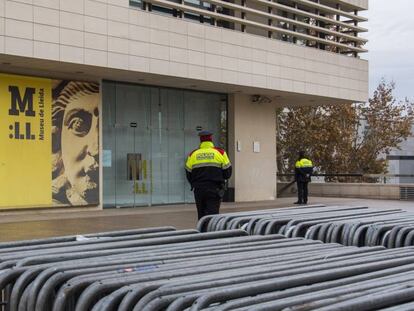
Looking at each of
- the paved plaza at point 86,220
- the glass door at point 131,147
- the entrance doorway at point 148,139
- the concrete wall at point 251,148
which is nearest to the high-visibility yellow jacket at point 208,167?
the paved plaza at point 86,220

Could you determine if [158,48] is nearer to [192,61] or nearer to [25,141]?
[192,61]

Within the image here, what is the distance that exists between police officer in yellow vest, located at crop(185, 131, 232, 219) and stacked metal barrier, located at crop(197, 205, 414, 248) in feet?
12.2

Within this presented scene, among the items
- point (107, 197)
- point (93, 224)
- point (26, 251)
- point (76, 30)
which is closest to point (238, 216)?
point (26, 251)

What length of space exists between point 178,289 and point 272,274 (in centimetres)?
52

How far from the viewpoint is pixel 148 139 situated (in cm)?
2009

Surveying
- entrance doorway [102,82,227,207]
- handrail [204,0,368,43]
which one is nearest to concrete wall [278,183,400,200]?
handrail [204,0,368,43]

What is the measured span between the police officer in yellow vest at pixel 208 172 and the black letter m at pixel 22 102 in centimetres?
828

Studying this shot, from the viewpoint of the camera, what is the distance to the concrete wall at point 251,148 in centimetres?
2238

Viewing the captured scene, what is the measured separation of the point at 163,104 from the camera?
67.5 ft

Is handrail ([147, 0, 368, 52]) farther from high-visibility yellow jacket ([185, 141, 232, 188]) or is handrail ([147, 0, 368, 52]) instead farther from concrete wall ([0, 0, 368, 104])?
high-visibility yellow jacket ([185, 141, 232, 188])

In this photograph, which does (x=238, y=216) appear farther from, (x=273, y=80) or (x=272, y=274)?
(x=273, y=80)

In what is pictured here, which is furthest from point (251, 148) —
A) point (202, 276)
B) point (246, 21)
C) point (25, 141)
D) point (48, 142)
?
point (202, 276)

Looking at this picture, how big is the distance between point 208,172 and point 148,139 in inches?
410

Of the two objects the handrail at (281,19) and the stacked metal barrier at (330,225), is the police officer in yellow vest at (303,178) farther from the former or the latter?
the stacked metal barrier at (330,225)
